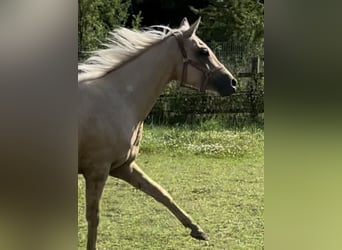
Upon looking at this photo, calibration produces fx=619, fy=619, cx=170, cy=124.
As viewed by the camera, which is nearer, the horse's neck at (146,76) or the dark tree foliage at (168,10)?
the dark tree foliage at (168,10)

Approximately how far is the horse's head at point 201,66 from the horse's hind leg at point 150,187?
2.31ft

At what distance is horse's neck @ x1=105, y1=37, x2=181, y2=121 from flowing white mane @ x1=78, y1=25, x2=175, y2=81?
53mm

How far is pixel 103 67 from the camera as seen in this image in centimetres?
419

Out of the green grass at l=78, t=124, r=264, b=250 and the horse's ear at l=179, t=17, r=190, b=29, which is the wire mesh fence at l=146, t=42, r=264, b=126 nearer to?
the green grass at l=78, t=124, r=264, b=250

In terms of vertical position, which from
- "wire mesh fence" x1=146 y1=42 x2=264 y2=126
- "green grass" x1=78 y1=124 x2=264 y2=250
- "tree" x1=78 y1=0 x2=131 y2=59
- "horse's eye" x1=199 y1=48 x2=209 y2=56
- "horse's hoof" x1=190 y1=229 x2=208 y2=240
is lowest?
"horse's hoof" x1=190 y1=229 x2=208 y2=240

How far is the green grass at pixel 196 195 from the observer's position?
4133mm

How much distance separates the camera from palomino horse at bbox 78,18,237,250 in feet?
13.6

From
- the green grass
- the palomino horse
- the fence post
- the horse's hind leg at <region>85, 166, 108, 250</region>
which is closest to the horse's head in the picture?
the palomino horse

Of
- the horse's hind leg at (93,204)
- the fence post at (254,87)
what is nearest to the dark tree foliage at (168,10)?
the fence post at (254,87)

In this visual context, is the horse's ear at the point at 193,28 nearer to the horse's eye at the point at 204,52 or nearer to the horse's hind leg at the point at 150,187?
the horse's eye at the point at 204,52
